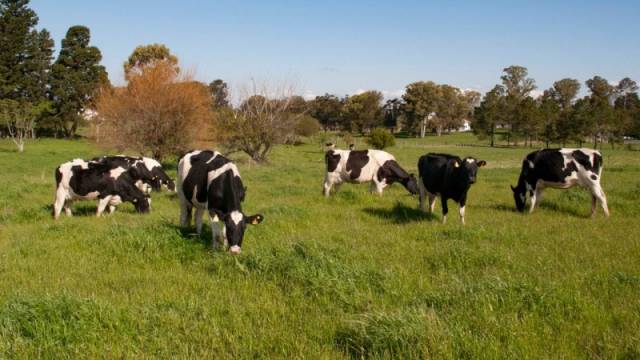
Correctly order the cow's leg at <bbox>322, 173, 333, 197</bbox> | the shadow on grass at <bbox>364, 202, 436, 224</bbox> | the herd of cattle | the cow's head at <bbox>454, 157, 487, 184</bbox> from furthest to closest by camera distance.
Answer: the cow's leg at <bbox>322, 173, 333, 197</bbox>
the shadow on grass at <bbox>364, 202, 436, 224</bbox>
the cow's head at <bbox>454, 157, 487, 184</bbox>
the herd of cattle

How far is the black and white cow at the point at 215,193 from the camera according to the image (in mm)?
7566

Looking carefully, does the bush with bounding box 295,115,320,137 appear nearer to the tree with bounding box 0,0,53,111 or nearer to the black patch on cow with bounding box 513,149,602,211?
the tree with bounding box 0,0,53,111

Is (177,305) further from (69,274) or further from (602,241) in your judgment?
(602,241)

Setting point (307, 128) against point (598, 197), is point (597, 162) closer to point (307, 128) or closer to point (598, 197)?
point (598, 197)

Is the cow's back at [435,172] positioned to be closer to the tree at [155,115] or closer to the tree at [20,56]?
the tree at [155,115]

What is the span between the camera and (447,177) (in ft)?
35.7

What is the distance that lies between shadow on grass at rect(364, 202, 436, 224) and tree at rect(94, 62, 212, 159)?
20.3 m

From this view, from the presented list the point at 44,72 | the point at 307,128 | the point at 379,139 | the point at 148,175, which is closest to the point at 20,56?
the point at 44,72

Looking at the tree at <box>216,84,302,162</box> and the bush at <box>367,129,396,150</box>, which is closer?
the tree at <box>216,84,302,162</box>

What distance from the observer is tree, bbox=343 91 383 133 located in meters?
93.8

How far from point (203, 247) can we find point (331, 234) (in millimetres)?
2388

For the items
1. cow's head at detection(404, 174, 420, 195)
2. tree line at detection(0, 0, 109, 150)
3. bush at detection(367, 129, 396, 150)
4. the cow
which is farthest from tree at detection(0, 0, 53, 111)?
cow's head at detection(404, 174, 420, 195)

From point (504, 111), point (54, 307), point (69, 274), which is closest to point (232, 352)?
point (54, 307)

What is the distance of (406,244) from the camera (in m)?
8.07
